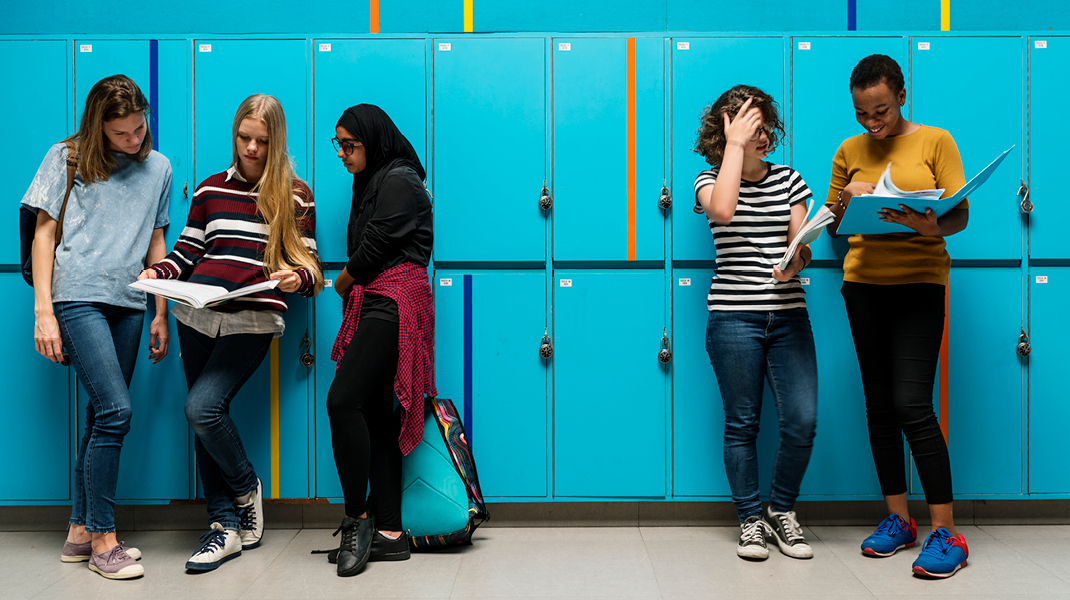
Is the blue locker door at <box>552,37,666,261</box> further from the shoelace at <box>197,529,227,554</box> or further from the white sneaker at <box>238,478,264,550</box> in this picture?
the shoelace at <box>197,529,227,554</box>

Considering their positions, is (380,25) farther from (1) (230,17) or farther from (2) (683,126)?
(2) (683,126)

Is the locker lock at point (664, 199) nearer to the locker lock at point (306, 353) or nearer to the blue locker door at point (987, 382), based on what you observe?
the blue locker door at point (987, 382)

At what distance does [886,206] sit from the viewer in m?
1.88

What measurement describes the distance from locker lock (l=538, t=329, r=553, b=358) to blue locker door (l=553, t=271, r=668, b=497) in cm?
3

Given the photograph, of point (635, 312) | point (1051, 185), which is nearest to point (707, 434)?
point (635, 312)

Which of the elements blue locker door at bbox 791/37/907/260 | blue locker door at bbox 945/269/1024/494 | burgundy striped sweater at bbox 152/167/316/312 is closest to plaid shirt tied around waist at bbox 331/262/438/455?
burgundy striped sweater at bbox 152/167/316/312

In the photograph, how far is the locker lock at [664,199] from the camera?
2.37 m

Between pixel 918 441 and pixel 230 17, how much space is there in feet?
10.4

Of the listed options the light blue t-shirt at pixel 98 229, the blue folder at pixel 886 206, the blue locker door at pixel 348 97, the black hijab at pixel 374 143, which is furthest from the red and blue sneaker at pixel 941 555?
the light blue t-shirt at pixel 98 229

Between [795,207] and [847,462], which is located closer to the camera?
[795,207]

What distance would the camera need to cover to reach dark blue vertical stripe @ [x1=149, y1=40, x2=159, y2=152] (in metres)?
2.37

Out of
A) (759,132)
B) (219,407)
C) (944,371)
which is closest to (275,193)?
(219,407)

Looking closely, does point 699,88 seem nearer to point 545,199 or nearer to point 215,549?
point 545,199

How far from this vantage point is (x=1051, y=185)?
2.37 m
